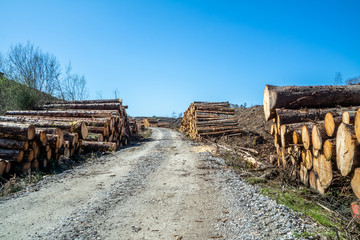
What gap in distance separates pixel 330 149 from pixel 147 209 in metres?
3.75

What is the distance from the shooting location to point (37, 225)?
355 centimetres

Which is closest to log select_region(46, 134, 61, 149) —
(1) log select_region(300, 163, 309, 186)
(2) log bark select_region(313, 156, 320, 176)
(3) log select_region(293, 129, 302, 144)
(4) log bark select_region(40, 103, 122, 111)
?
(4) log bark select_region(40, 103, 122, 111)

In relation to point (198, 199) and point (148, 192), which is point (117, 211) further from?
point (198, 199)

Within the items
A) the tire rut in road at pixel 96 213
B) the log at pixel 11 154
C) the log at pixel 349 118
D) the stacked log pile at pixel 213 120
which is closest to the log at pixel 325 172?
the log at pixel 349 118

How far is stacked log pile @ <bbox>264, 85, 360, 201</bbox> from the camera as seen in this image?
3.79 meters

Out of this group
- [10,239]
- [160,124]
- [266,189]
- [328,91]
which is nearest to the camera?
[10,239]

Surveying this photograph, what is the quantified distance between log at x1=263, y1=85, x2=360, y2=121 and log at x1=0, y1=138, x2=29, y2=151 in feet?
25.2

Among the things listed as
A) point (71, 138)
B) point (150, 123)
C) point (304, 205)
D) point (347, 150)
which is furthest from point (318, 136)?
point (150, 123)

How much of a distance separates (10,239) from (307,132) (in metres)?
5.94

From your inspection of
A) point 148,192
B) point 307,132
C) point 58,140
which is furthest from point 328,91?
point 58,140

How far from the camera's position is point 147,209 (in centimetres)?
404

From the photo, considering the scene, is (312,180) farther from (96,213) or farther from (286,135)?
(96,213)

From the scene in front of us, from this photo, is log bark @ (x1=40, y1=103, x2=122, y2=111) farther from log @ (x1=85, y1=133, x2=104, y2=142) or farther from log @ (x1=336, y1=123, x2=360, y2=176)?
log @ (x1=336, y1=123, x2=360, y2=176)

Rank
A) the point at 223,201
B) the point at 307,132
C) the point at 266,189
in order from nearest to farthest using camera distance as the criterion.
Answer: the point at 223,201, the point at 266,189, the point at 307,132
